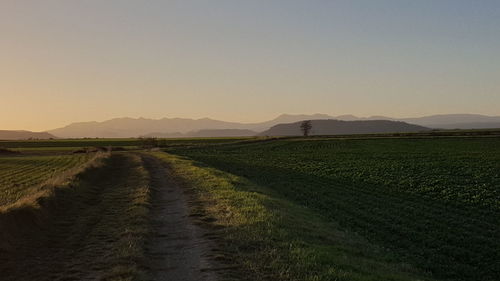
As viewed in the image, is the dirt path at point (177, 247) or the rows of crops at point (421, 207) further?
the rows of crops at point (421, 207)

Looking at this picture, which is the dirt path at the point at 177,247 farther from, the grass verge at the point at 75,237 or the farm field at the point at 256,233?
the grass verge at the point at 75,237

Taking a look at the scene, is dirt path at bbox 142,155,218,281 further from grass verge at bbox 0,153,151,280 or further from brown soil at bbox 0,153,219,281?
grass verge at bbox 0,153,151,280

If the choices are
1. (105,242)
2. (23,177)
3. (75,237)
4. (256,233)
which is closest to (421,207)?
(256,233)

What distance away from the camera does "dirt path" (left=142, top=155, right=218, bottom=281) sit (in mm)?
10258

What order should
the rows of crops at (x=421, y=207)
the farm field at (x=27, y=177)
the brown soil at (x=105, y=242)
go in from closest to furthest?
the brown soil at (x=105, y=242) → the rows of crops at (x=421, y=207) → the farm field at (x=27, y=177)

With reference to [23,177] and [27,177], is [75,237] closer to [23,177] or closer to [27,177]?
[27,177]

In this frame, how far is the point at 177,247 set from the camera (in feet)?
42.0

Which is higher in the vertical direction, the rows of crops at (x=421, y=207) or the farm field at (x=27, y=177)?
the farm field at (x=27, y=177)

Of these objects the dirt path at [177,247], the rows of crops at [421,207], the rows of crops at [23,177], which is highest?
the dirt path at [177,247]

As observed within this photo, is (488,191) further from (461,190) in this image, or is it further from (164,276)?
(164,276)

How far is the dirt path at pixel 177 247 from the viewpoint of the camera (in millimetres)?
10258

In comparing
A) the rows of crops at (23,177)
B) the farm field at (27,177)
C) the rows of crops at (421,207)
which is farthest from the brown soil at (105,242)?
the rows of crops at (421,207)

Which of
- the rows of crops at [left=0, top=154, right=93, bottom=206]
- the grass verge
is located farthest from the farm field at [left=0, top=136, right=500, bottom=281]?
the rows of crops at [left=0, top=154, right=93, bottom=206]

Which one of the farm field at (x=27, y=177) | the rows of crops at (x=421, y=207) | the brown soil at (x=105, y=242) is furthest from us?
the farm field at (x=27, y=177)
